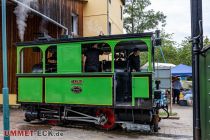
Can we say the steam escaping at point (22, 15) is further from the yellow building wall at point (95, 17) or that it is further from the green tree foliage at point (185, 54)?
the green tree foliage at point (185, 54)

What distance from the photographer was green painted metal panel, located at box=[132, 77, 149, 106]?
912 cm

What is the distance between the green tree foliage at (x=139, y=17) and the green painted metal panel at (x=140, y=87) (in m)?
35.7

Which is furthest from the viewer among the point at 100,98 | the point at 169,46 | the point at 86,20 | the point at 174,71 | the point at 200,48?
the point at 169,46

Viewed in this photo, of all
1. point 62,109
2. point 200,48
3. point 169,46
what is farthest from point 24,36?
point 169,46

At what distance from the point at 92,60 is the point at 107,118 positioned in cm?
190

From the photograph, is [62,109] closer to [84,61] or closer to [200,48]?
[84,61]

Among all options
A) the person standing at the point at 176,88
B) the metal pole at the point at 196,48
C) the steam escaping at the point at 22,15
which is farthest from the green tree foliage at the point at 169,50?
the metal pole at the point at 196,48

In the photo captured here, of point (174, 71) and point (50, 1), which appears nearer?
point (50, 1)

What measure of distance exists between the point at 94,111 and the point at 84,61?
165cm

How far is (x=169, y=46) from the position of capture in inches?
2016

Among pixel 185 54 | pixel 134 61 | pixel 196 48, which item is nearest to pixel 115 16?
pixel 134 61

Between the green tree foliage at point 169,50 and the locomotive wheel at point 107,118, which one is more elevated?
the green tree foliage at point 169,50

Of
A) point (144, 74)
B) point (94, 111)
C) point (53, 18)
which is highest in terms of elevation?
point (53, 18)

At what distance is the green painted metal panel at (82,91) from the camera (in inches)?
381
